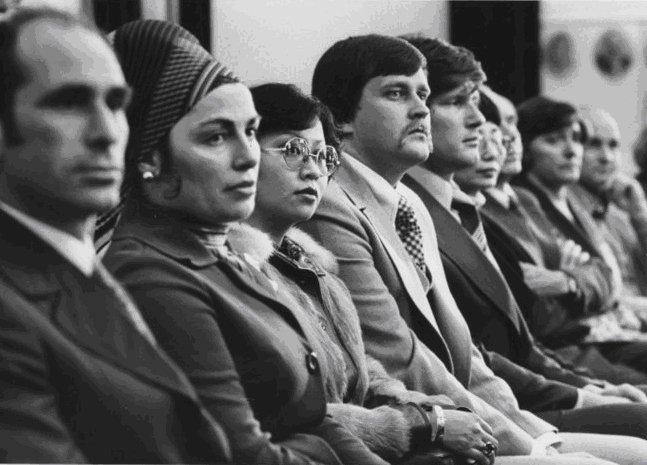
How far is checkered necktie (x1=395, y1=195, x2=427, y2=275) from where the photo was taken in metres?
4.11

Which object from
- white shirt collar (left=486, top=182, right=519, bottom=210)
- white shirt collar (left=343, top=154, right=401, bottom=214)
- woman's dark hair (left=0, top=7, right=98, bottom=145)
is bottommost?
white shirt collar (left=486, top=182, right=519, bottom=210)

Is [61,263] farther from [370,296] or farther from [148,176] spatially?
[370,296]

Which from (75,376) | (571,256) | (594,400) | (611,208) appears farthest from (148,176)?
(611,208)

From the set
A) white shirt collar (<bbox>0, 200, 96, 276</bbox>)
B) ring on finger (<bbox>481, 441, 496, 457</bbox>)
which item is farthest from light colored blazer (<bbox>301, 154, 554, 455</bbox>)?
white shirt collar (<bbox>0, 200, 96, 276</bbox>)

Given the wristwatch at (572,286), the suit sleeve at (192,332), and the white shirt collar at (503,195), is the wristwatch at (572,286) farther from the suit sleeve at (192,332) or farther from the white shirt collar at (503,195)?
the suit sleeve at (192,332)

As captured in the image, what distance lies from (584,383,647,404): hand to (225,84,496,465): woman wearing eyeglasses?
5.60 feet

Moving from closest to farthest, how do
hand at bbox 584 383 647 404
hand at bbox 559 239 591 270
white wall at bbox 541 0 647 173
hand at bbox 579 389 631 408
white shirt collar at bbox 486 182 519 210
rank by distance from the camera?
hand at bbox 579 389 631 408
hand at bbox 584 383 647 404
white shirt collar at bbox 486 182 519 210
hand at bbox 559 239 591 270
white wall at bbox 541 0 647 173

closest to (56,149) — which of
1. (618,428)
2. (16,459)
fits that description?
(16,459)

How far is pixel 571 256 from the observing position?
5938 mm

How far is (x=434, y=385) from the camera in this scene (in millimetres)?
3826

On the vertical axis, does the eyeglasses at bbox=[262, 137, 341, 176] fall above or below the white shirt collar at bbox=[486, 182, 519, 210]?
above

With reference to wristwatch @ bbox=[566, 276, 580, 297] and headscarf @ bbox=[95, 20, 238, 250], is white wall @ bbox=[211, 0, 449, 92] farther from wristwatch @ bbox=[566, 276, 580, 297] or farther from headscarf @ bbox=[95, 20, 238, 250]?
headscarf @ bbox=[95, 20, 238, 250]

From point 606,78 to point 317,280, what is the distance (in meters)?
6.25

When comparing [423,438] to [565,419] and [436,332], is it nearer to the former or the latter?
[436,332]
